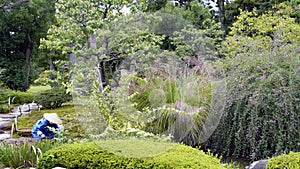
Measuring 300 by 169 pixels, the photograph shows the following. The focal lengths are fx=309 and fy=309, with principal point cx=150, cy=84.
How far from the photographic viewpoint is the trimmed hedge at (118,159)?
2293 mm

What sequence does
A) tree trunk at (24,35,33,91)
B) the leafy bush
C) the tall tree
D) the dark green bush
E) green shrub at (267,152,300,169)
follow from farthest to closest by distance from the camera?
tree trunk at (24,35,33,91) < the tall tree < the dark green bush < the leafy bush < green shrub at (267,152,300,169)

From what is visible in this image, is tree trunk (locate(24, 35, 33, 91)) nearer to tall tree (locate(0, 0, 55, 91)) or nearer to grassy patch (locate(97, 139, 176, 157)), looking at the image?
tall tree (locate(0, 0, 55, 91))

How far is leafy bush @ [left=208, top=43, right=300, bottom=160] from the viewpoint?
338 centimetres

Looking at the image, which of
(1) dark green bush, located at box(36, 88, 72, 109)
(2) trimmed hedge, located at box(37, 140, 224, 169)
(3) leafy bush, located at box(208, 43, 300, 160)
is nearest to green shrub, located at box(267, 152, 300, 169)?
(2) trimmed hedge, located at box(37, 140, 224, 169)

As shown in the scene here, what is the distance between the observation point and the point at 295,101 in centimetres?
341

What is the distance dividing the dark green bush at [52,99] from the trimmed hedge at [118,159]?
14.2 feet

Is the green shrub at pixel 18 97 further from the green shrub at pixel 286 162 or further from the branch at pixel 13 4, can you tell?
A: the green shrub at pixel 286 162

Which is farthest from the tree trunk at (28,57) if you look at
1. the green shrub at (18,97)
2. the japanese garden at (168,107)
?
the japanese garden at (168,107)

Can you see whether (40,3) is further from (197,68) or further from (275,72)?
(275,72)

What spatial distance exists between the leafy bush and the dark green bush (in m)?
4.10

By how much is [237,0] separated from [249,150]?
32.7 feet

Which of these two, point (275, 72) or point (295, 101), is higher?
point (275, 72)

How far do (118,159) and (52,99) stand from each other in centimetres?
485

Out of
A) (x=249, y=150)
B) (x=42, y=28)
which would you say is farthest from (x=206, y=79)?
(x=42, y=28)
